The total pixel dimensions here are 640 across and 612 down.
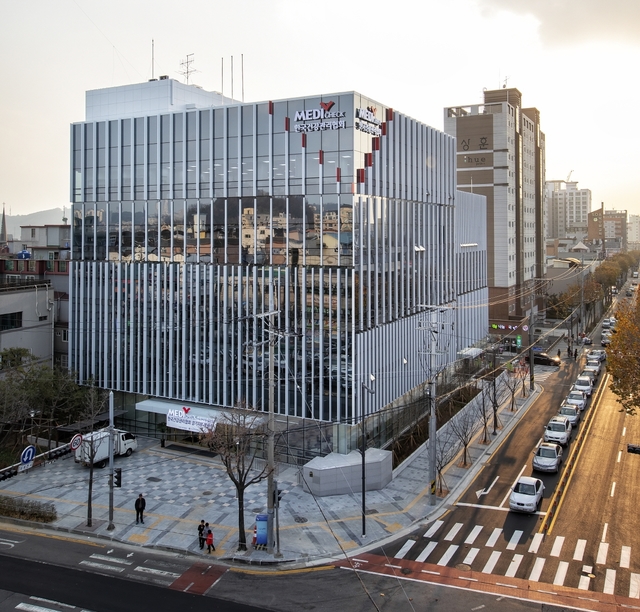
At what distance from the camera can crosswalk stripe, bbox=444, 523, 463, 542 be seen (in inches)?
1137

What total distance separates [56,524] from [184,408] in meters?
12.1

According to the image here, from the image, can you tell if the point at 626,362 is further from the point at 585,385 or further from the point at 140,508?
the point at 140,508

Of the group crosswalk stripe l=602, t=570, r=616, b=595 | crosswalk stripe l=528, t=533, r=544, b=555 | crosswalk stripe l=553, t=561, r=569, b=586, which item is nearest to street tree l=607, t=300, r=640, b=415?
crosswalk stripe l=528, t=533, r=544, b=555

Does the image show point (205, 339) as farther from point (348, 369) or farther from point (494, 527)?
point (494, 527)

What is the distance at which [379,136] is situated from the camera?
130 ft

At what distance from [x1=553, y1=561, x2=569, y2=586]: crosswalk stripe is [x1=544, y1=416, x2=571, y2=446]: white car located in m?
16.8

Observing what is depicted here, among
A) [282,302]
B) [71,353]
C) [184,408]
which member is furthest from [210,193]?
[71,353]

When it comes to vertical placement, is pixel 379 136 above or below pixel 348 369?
above

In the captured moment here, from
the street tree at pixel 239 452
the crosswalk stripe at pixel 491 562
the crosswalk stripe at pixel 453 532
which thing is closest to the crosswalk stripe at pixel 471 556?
the crosswalk stripe at pixel 491 562

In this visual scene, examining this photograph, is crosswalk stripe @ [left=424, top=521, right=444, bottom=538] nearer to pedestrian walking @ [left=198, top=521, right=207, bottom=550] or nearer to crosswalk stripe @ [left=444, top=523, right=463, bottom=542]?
crosswalk stripe @ [left=444, top=523, right=463, bottom=542]

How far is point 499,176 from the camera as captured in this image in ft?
281

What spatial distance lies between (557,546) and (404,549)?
6796 millimetres

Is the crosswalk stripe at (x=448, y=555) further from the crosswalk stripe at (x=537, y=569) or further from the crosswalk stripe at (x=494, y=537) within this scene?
the crosswalk stripe at (x=537, y=569)

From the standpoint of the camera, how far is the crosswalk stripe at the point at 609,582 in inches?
943
